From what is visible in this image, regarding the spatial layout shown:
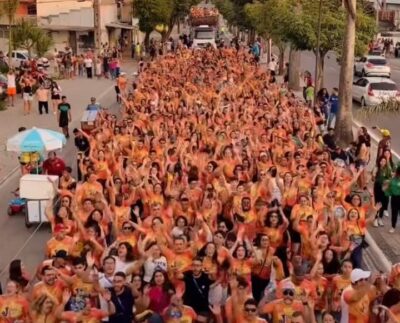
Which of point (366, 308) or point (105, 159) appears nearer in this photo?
point (366, 308)

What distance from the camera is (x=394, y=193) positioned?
12781 mm

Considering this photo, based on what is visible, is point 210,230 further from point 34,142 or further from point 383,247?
point 34,142

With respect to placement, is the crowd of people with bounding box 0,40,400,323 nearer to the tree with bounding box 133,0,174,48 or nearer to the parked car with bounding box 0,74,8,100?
the parked car with bounding box 0,74,8,100

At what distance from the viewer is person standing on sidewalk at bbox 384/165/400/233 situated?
1277cm

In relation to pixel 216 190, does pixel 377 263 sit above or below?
below

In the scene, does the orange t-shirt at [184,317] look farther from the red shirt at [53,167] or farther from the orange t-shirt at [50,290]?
the red shirt at [53,167]

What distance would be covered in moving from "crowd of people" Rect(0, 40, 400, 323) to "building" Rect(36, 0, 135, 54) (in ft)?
114

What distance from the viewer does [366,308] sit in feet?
25.1

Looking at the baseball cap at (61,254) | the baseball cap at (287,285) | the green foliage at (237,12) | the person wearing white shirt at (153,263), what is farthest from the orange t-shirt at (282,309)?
the green foliage at (237,12)

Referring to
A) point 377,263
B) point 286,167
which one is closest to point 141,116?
point 286,167

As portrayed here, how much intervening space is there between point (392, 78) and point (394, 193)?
27.8 meters

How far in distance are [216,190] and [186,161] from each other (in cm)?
196

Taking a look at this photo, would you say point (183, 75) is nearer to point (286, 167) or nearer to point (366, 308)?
point (286, 167)

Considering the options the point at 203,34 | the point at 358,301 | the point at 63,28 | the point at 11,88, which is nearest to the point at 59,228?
the point at 358,301
